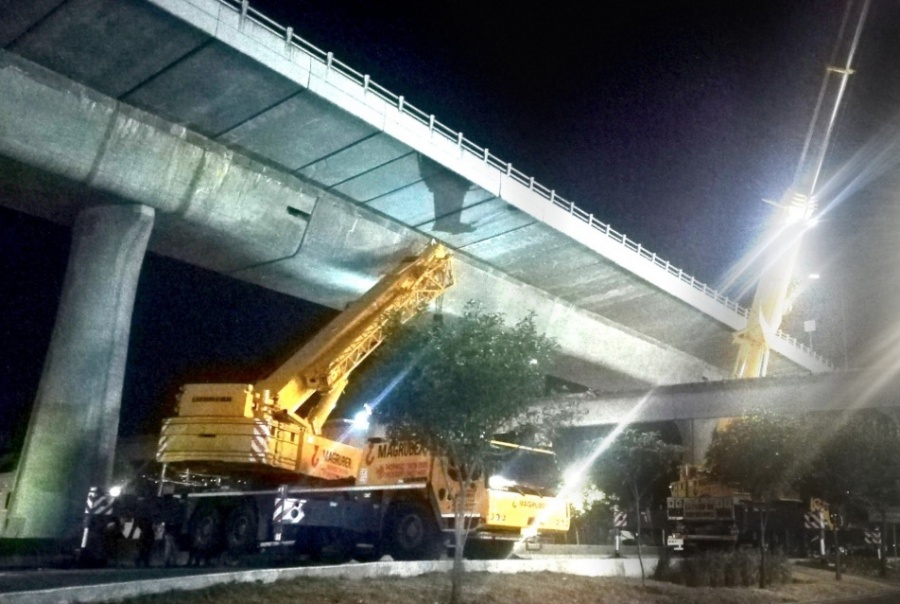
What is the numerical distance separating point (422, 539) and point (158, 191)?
14.1m

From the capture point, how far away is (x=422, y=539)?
1711 centimetres

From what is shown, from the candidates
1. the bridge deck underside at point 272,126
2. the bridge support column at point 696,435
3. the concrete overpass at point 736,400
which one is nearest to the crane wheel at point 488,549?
the bridge deck underside at point 272,126

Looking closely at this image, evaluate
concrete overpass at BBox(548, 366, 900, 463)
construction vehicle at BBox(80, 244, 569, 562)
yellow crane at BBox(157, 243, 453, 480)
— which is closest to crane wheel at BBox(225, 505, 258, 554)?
construction vehicle at BBox(80, 244, 569, 562)

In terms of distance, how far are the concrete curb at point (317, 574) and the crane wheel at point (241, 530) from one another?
19.2ft

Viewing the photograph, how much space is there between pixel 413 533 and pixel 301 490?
3126 millimetres

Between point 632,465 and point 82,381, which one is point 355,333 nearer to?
point 632,465

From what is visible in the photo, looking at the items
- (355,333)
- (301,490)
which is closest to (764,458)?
(355,333)

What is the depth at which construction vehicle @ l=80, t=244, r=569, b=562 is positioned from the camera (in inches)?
671

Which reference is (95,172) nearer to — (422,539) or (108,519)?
(108,519)

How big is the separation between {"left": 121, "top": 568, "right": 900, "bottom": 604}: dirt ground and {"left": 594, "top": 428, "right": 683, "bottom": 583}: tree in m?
1.94

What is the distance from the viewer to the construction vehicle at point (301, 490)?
55.9 feet

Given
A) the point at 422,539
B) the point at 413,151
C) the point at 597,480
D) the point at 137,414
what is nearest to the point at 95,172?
the point at 413,151

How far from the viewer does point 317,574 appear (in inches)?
492

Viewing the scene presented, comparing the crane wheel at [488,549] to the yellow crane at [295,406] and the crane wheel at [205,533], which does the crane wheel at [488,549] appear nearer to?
the yellow crane at [295,406]
